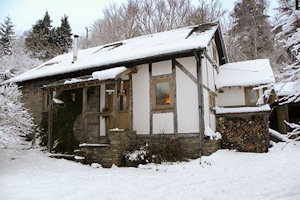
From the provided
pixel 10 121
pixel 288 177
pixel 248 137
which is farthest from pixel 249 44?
pixel 10 121

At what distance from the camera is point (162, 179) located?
6.78 m

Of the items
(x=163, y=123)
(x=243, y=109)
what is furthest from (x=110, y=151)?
(x=243, y=109)

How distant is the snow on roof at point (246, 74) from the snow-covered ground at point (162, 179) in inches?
138

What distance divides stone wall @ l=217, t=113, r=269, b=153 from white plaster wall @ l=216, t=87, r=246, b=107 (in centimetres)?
101

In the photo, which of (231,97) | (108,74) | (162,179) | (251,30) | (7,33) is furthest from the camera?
(7,33)

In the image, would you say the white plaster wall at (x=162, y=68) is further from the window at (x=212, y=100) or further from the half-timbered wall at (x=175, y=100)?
the window at (x=212, y=100)

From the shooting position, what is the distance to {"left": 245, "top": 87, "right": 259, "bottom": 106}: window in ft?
41.1

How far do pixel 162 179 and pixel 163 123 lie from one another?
12.1 ft

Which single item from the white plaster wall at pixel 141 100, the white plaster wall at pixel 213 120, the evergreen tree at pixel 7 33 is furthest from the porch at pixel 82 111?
the evergreen tree at pixel 7 33

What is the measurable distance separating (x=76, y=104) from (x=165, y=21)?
45.3 feet

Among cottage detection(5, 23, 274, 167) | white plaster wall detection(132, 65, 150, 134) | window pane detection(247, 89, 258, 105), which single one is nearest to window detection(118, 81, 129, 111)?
cottage detection(5, 23, 274, 167)

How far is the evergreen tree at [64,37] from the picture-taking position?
29.0 metres

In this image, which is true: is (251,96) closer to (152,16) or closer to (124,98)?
(124,98)

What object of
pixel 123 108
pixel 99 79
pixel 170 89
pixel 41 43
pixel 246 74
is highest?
pixel 41 43
